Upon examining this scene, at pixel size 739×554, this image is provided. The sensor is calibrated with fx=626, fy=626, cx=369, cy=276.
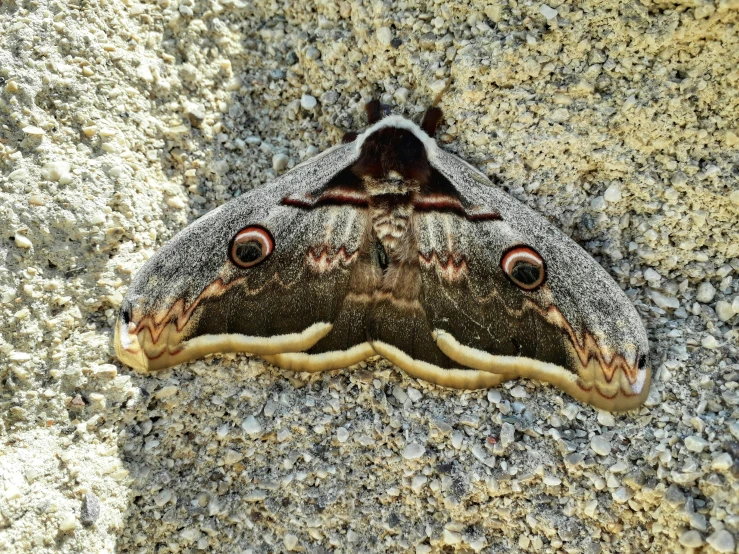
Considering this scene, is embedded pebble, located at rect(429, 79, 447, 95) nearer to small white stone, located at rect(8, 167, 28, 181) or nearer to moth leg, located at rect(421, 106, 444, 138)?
moth leg, located at rect(421, 106, 444, 138)

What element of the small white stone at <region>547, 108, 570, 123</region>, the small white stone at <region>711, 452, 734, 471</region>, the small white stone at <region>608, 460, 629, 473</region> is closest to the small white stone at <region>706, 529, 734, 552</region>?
the small white stone at <region>711, 452, 734, 471</region>

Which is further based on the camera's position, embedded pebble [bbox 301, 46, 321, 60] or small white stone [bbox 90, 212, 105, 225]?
embedded pebble [bbox 301, 46, 321, 60]

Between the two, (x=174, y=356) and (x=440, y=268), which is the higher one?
(x=440, y=268)

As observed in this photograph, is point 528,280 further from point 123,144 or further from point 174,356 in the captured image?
point 123,144

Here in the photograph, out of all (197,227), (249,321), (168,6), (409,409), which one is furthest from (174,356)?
(168,6)

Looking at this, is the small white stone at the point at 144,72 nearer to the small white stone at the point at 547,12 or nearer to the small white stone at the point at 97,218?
the small white stone at the point at 97,218

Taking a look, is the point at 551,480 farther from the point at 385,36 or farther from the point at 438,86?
the point at 385,36
